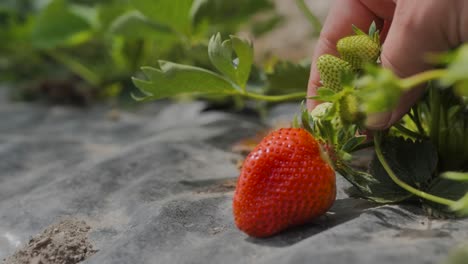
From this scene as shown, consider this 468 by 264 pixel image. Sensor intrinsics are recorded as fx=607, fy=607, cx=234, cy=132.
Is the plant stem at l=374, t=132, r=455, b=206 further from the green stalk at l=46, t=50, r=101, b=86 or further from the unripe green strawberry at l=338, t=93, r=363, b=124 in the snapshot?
the green stalk at l=46, t=50, r=101, b=86

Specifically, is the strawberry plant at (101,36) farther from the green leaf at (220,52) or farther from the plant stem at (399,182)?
the plant stem at (399,182)

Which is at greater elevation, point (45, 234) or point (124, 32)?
point (124, 32)

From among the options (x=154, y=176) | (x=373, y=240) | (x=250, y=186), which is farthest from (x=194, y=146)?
(x=373, y=240)

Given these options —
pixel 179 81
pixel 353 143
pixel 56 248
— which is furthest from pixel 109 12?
pixel 353 143

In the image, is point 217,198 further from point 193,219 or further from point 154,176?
point 154,176

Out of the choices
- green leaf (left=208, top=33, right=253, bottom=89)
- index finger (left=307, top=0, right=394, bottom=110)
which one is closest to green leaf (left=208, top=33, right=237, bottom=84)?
green leaf (left=208, top=33, right=253, bottom=89)

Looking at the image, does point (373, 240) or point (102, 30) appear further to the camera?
point (102, 30)
